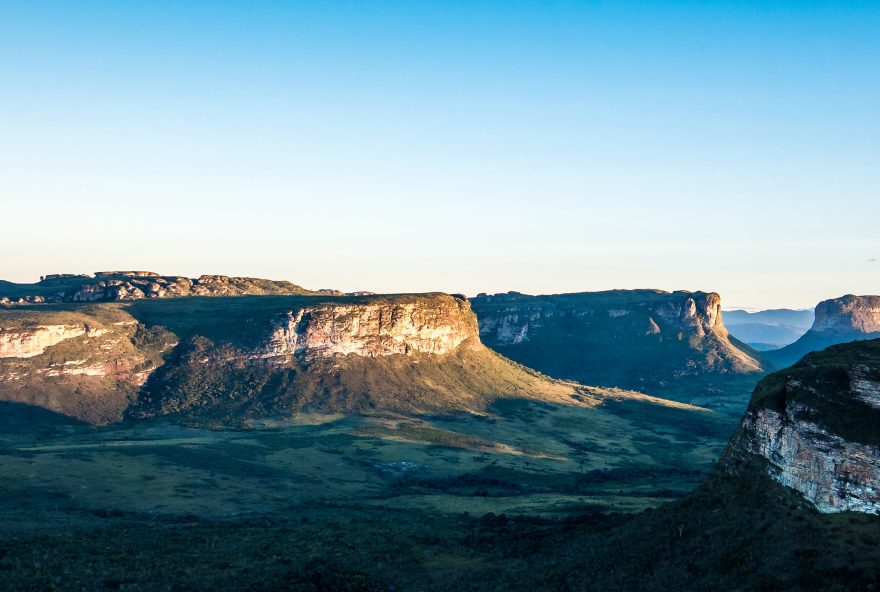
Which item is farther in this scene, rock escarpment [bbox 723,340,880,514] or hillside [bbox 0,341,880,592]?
hillside [bbox 0,341,880,592]

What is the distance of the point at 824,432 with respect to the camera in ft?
205

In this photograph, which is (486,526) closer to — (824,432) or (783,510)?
(783,510)

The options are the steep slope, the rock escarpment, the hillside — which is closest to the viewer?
the steep slope

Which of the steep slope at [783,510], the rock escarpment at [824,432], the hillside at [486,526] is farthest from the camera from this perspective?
the hillside at [486,526]

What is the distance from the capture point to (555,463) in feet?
609

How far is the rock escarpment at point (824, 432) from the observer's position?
59281mm

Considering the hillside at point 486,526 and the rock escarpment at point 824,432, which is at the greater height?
the rock escarpment at point 824,432

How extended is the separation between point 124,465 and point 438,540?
243 feet

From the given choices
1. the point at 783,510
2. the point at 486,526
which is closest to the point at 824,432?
the point at 783,510

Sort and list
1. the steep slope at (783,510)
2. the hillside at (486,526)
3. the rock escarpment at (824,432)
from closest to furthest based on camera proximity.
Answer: the steep slope at (783,510) < the rock escarpment at (824,432) < the hillside at (486,526)

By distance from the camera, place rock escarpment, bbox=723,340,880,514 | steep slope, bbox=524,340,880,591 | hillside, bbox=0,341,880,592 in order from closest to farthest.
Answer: steep slope, bbox=524,340,880,591, rock escarpment, bbox=723,340,880,514, hillside, bbox=0,341,880,592

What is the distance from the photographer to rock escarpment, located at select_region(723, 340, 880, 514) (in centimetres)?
5928

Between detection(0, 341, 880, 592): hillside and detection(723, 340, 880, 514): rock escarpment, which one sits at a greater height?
detection(723, 340, 880, 514): rock escarpment

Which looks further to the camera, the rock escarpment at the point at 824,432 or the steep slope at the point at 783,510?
the rock escarpment at the point at 824,432
